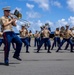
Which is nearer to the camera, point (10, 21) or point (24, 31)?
point (10, 21)

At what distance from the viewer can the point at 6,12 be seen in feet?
40.8

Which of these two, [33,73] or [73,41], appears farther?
[73,41]

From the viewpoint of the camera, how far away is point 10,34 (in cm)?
1242

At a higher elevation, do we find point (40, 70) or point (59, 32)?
point (59, 32)

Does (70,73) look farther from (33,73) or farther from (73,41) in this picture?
(73,41)

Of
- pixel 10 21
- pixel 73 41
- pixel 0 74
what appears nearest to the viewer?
pixel 0 74

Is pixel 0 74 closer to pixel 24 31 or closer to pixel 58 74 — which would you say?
pixel 58 74

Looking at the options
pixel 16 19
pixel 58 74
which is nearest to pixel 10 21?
pixel 16 19

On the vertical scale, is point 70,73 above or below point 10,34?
below

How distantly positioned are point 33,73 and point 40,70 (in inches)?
27.5

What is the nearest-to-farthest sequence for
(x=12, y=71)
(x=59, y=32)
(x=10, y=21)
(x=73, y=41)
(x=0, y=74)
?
(x=0, y=74) → (x=12, y=71) → (x=10, y=21) → (x=73, y=41) → (x=59, y=32)

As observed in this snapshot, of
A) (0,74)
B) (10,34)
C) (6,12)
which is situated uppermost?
A: (6,12)

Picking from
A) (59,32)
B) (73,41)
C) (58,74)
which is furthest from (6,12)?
(59,32)

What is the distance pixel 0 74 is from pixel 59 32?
669 inches
